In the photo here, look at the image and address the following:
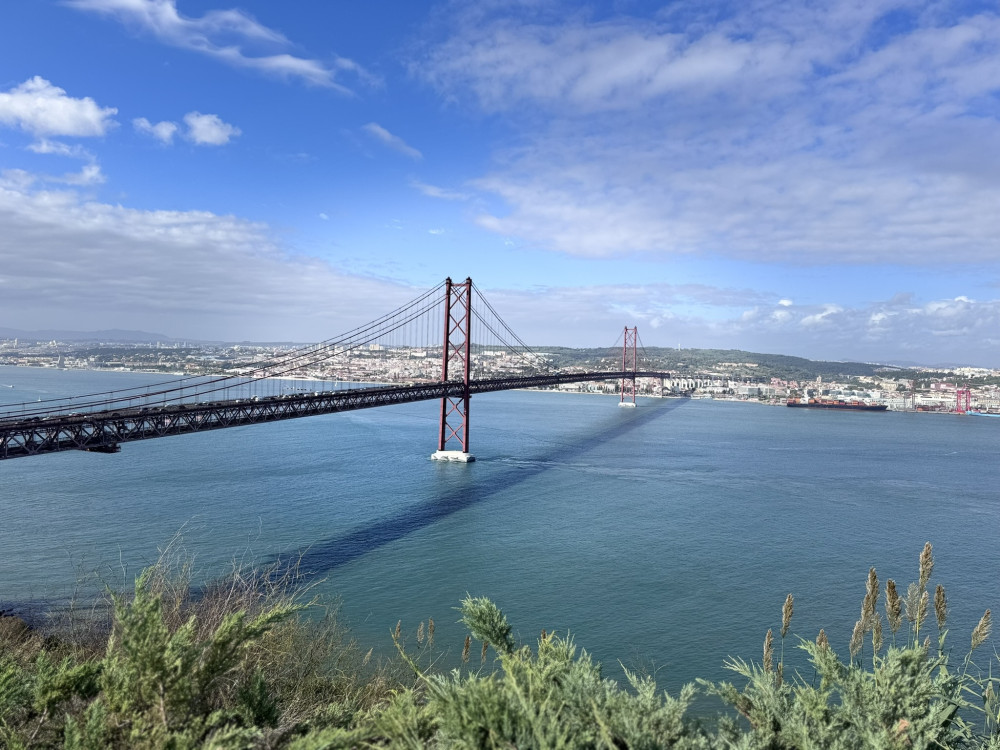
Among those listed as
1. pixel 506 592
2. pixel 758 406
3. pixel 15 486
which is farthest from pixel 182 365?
pixel 506 592

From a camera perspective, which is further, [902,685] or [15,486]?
[15,486]

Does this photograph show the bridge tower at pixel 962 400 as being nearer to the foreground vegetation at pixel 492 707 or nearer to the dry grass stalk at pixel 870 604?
the foreground vegetation at pixel 492 707

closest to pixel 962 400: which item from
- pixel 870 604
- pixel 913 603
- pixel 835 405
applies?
pixel 835 405

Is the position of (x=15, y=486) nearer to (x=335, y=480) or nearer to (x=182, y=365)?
(x=335, y=480)

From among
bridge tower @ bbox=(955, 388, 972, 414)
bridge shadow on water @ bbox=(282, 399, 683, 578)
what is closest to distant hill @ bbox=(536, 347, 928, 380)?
bridge tower @ bbox=(955, 388, 972, 414)

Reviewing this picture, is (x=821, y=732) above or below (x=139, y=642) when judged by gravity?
below

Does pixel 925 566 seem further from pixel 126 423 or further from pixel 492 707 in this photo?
pixel 126 423
